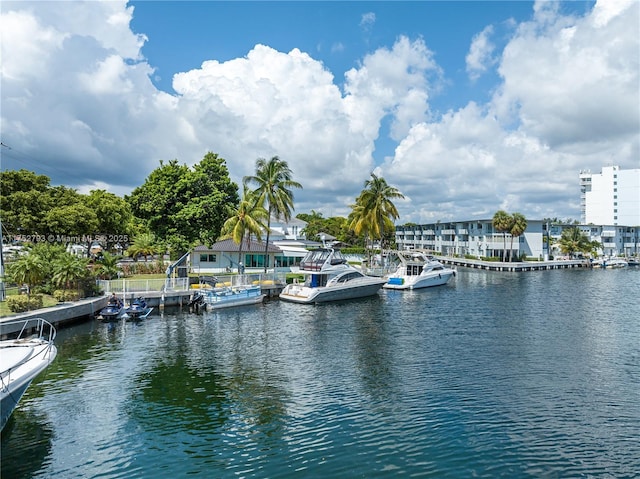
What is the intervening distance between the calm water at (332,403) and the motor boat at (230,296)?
5.98 m

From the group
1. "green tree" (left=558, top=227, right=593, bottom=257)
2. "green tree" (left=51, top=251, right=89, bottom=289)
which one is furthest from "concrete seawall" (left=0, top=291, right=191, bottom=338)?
"green tree" (left=558, top=227, right=593, bottom=257)

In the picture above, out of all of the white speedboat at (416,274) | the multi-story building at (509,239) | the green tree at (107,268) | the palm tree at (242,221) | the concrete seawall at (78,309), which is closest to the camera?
the concrete seawall at (78,309)

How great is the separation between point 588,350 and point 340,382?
15866mm

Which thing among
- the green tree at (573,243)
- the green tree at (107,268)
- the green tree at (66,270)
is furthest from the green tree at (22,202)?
the green tree at (573,243)

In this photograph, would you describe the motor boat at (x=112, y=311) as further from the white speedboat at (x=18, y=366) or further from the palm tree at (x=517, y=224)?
the palm tree at (x=517, y=224)

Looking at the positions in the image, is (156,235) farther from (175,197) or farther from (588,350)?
(588,350)

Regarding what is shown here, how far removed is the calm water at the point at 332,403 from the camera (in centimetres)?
1294

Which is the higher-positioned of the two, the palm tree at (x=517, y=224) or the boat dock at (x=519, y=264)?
the palm tree at (x=517, y=224)

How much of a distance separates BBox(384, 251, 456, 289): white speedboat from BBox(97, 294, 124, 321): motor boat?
31.9m

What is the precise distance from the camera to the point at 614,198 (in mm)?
152750

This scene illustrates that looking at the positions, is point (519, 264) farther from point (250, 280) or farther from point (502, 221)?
point (250, 280)

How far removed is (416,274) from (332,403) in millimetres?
41333

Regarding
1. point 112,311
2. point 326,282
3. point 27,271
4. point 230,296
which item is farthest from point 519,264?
point 27,271

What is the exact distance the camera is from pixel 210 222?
46312mm
